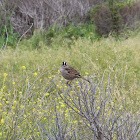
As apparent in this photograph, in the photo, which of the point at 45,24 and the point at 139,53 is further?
the point at 45,24

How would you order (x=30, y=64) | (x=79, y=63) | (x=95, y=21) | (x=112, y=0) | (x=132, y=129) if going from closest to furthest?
(x=132, y=129), (x=79, y=63), (x=30, y=64), (x=112, y=0), (x=95, y=21)

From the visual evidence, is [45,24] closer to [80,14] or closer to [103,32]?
[80,14]

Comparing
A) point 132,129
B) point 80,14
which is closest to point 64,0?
point 80,14

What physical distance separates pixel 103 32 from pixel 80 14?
2.35 meters

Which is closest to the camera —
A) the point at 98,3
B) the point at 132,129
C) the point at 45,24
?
the point at 132,129

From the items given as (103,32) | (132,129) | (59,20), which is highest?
(59,20)

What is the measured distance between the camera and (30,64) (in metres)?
6.89

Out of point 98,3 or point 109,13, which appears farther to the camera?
point 98,3

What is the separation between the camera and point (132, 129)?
2.34 m

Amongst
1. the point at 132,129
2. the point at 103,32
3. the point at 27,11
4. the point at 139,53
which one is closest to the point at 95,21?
the point at 103,32

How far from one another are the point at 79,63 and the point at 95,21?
625 centimetres

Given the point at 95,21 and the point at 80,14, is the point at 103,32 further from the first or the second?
the point at 80,14

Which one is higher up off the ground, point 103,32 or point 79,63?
point 103,32

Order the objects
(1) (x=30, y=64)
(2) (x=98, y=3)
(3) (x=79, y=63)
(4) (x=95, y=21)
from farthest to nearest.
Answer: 1. (2) (x=98, y=3)
2. (4) (x=95, y=21)
3. (1) (x=30, y=64)
4. (3) (x=79, y=63)
